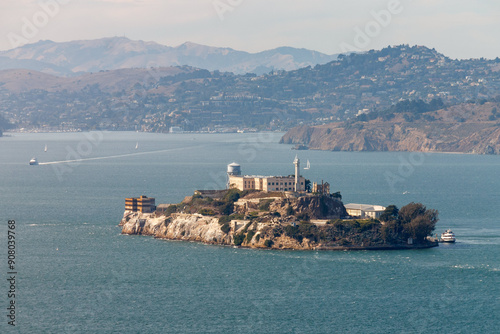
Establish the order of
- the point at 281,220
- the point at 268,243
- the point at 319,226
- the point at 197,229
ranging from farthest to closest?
the point at 197,229, the point at 281,220, the point at 319,226, the point at 268,243

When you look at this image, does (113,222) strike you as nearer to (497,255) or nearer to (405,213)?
(405,213)

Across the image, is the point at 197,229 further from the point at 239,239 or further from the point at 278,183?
the point at 278,183

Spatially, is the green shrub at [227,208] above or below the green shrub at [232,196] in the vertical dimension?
below

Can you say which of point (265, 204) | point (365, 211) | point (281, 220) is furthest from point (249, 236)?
point (365, 211)

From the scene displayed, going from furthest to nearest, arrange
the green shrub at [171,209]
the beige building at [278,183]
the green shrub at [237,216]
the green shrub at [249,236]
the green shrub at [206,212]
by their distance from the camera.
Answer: the beige building at [278,183] → the green shrub at [171,209] → the green shrub at [206,212] → the green shrub at [237,216] → the green shrub at [249,236]

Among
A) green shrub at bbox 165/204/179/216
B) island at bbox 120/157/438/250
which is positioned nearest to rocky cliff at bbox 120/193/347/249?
island at bbox 120/157/438/250

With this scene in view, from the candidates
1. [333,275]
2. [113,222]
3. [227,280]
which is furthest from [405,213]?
[113,222]

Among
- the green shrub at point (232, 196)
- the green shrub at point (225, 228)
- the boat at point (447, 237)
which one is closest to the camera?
the green shrub at point (225, 228)

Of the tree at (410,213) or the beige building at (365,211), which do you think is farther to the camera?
the beige building at (365,211)

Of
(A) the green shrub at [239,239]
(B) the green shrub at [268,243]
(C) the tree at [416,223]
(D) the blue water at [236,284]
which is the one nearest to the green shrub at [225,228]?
(A) the green shrub at [239,239]

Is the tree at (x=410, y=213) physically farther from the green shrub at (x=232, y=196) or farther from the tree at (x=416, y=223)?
the green shrub at (x=232, y=196)
